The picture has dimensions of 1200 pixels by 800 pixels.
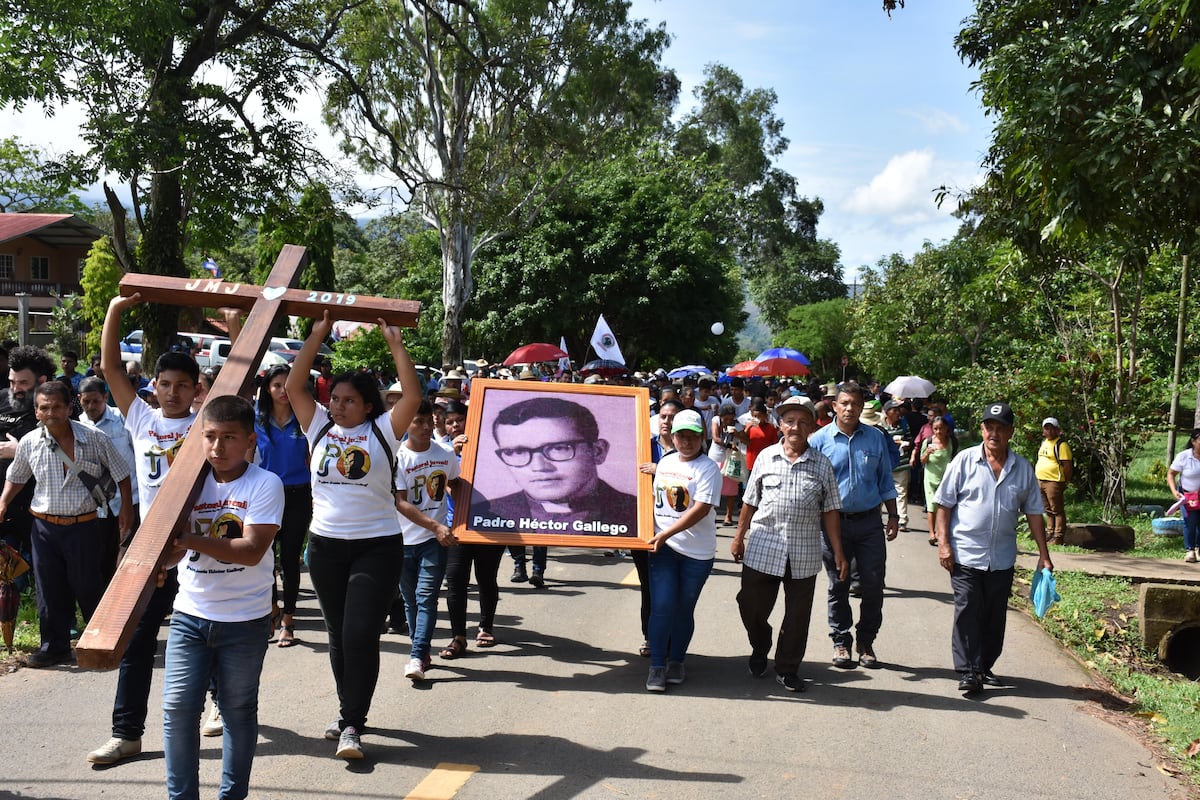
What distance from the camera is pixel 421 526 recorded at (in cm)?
685

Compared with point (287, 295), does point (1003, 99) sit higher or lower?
higher

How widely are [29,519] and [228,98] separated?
8.67 metres

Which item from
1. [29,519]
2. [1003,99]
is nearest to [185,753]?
[29,519]

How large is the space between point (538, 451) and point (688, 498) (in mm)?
1277

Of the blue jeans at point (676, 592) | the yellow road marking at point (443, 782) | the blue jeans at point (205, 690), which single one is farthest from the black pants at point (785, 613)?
the blue jeans at point (205, 690)

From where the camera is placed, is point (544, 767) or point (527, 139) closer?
point (544, 767)

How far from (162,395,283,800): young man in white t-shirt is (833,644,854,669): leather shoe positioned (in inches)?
175

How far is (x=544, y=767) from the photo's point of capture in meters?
5.43

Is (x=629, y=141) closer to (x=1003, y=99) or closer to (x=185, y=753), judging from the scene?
(x=1003, y=99)

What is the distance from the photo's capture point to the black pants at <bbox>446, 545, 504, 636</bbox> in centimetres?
757

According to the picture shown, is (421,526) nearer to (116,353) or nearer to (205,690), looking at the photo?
(116,353)

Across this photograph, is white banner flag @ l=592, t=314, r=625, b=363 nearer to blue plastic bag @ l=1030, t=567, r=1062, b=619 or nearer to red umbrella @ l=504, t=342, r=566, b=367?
red umbrella @ l=504, t=342, r=566, b=367

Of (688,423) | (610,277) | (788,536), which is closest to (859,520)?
(788,536)

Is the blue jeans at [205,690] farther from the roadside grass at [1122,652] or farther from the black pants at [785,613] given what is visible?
the roadside grass at [1122,652]
